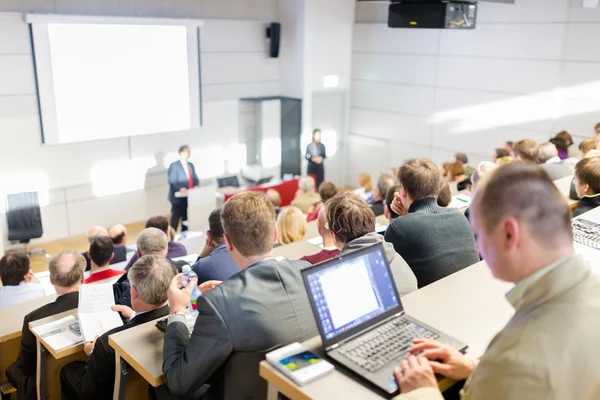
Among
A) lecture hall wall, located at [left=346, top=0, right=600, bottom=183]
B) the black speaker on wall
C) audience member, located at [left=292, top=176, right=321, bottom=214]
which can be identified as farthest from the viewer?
the black speaker on wall

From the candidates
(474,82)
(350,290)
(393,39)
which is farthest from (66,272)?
(393,39)

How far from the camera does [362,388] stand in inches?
62.0

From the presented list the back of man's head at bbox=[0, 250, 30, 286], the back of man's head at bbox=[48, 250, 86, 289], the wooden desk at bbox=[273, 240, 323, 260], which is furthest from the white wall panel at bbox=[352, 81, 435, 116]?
the back of man's head at bbox=[48, 250, 86, 289]

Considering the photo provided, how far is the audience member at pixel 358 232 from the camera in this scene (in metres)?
2.59

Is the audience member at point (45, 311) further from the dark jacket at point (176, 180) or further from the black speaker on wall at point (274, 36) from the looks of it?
the black speaker on wall at point (274, 36)

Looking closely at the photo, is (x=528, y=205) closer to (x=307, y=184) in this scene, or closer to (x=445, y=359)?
(x=445, y=359)

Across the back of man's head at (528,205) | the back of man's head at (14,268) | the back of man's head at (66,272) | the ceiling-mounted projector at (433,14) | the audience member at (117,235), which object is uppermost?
the ceiling-mounted projector at (433,14)

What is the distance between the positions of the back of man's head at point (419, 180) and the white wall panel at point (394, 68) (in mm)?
6473

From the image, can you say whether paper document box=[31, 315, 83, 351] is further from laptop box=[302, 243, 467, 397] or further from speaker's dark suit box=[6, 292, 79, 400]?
laptop box=[302, 243, 467, 397]

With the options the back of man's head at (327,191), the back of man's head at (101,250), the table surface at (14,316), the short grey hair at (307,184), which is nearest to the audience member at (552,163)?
the back of man's head at (327,191)

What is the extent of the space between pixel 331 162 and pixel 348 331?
9.21m

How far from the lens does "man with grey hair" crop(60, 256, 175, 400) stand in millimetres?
2729

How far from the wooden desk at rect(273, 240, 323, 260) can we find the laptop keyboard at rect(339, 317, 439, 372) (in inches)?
87.9

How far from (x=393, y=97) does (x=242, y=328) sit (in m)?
8.59
